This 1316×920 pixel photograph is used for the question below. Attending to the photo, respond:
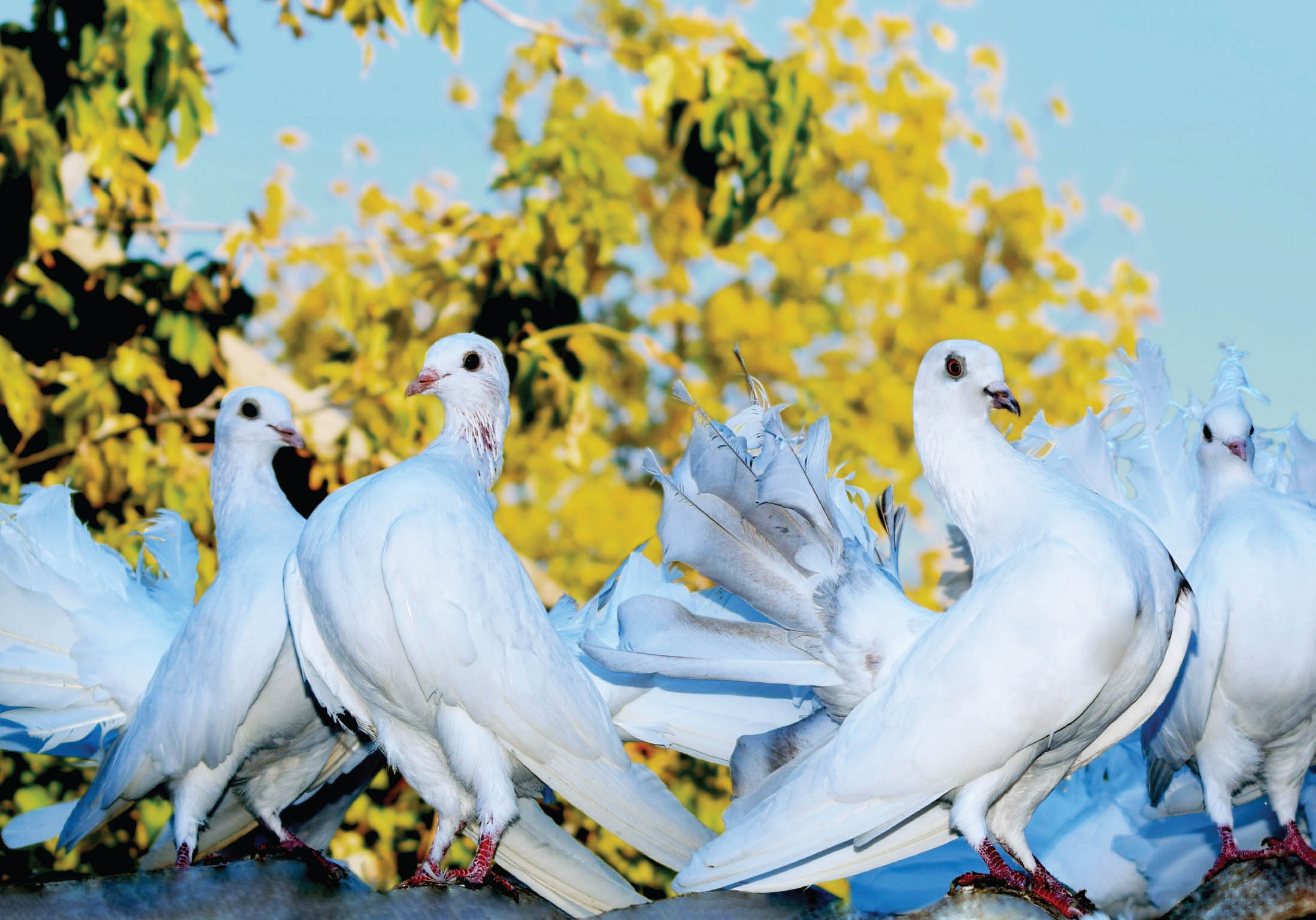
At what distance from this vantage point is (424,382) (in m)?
3.40

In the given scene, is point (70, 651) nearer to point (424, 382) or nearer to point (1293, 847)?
point (424, 382)

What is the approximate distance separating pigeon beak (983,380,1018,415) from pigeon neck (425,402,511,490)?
4.28ft

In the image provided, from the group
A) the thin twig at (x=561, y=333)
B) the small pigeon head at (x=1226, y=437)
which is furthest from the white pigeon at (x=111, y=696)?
the thin twig at (x=561, y=333)

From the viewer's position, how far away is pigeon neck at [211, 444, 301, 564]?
13.1 feet

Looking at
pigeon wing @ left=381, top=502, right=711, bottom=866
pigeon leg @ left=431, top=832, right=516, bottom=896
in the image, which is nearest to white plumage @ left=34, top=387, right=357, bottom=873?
pigeon leg @ left=431, top=832, right=516, bottom=896

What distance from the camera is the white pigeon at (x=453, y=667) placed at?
3031mm

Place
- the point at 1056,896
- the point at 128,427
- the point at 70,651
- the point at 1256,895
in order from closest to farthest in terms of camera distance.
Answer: the point at 1056,896 → the point at 1256,895 → the point at 70,651 → the point at 128,427

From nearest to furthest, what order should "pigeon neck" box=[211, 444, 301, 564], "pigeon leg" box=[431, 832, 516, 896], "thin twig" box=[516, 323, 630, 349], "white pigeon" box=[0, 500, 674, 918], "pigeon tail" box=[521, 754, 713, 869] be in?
"pigeon leg" box=[431, 832, 516, 896], "pigeon tail" box=[521, 754, 713, 869], "white pigeon" box=[0, 500, 674, 918], "pigeon neck" box=[211, 444, 301, 564], "thin twig" box=[516, 323, 630, 349]

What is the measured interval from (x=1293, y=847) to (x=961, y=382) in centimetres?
158

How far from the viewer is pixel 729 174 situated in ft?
22.1

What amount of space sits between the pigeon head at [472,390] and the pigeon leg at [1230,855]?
7.04ft

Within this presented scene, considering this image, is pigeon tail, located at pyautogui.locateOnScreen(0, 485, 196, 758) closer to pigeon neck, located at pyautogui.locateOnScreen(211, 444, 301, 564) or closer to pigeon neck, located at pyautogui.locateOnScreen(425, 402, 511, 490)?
pigeon neck, located at pyautogui.locateOnScreen(211, 444, 301, 564)

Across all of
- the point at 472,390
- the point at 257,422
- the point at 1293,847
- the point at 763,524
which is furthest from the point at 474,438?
the point at 1293,847

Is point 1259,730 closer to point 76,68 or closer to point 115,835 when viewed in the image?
point 76,68
